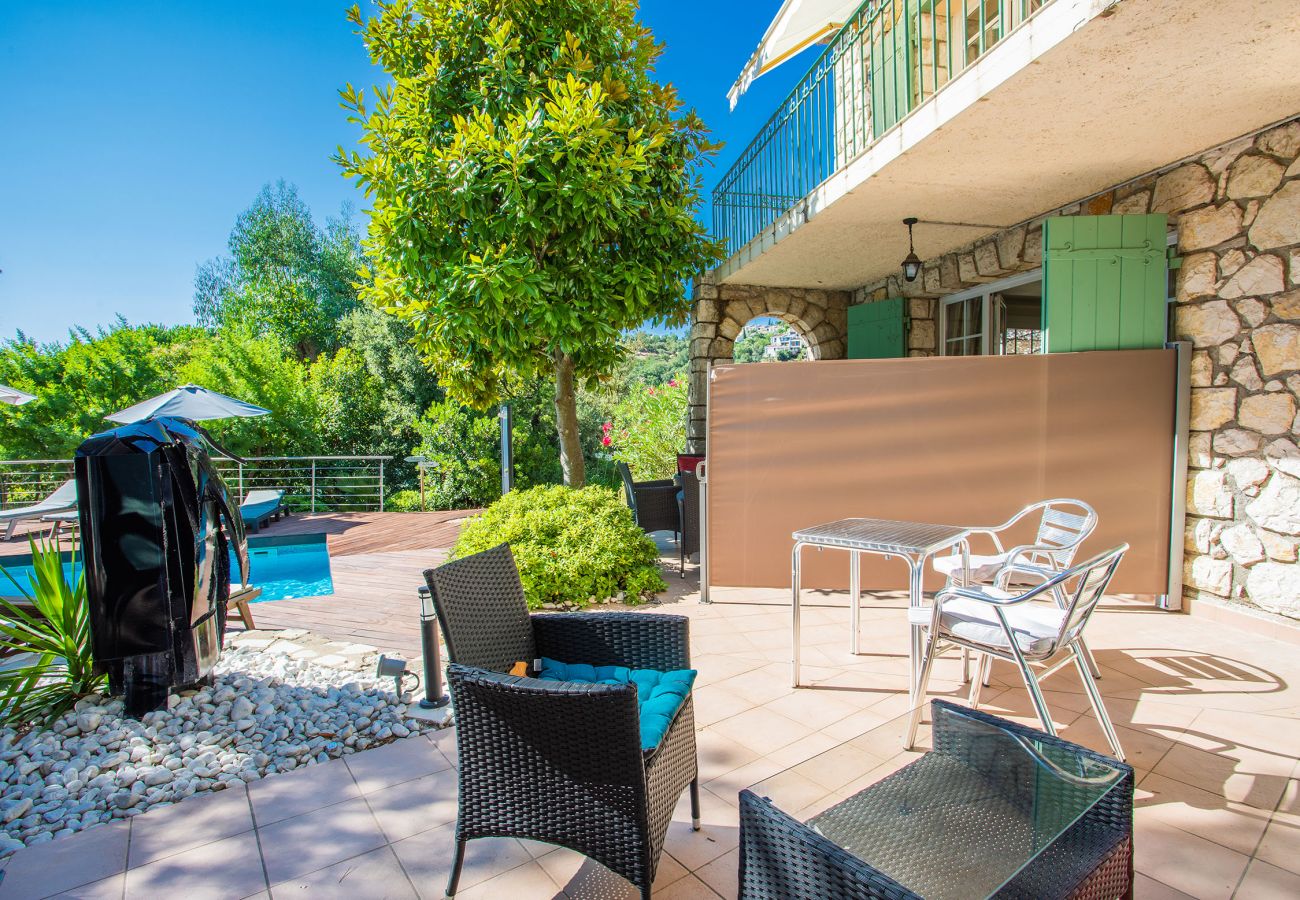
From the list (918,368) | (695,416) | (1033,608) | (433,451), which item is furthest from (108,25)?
(1033,608)

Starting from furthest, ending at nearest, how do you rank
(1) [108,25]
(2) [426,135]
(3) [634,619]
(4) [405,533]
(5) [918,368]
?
1. (1) [108,25]
2. (4) [405,533]
3. (2) [426,135]
4. (5) [918,368]
5. (3) [634,619]

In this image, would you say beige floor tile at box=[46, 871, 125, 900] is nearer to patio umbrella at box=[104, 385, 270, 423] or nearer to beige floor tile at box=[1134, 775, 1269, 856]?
beige floor tile at box=[1134, 775, 1269, 856]

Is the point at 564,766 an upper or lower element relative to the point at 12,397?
Result: lower

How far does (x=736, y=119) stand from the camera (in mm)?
9367

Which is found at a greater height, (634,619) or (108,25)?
(108,25)

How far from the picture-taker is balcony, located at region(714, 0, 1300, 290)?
2.71 m

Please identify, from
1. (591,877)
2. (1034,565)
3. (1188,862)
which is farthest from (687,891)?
(1034,565)

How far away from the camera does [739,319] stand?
7.82m

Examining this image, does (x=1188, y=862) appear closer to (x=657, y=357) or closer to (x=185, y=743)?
(x=185, y=743)

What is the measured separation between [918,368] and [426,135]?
3.88 meters

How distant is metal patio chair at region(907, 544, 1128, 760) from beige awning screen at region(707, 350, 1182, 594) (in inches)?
68.9

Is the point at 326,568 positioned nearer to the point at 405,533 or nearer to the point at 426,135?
the point at 405,533

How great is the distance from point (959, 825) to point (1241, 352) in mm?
3809

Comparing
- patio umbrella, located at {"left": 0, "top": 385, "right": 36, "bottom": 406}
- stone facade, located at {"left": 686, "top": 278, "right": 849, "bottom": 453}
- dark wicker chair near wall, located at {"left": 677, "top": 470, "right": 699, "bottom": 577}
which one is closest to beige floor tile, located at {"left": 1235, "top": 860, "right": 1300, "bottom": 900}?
dark wicker chair near wall, located at {"left": 677, "top": 470, "right": 699, "bottom": 577}
